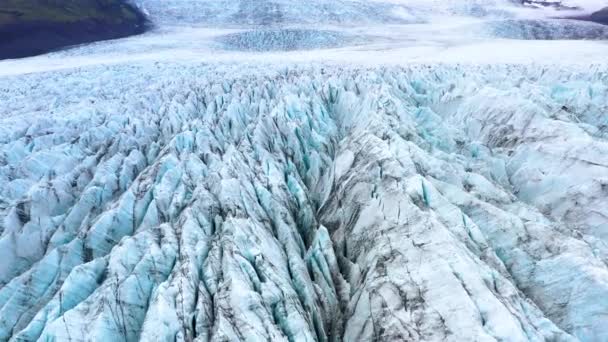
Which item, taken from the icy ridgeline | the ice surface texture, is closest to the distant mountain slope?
the ice surface texture

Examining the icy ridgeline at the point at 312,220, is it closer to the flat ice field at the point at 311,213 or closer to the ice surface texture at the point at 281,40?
the flat ice field at the point at 311,213

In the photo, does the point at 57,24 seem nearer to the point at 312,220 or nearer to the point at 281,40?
the point at 281,40

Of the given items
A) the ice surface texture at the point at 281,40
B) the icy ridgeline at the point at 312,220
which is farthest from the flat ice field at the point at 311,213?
the ice surface texture at the point at 281,40

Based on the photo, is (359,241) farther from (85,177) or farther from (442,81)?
(442,81)

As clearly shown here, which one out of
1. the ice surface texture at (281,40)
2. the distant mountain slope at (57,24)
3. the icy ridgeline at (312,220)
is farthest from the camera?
the ice surface texture at (281,40)

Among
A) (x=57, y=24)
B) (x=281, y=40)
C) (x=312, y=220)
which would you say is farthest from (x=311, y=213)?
(x=57, y=24)

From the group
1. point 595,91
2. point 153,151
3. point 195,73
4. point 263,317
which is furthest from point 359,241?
point 195,73
